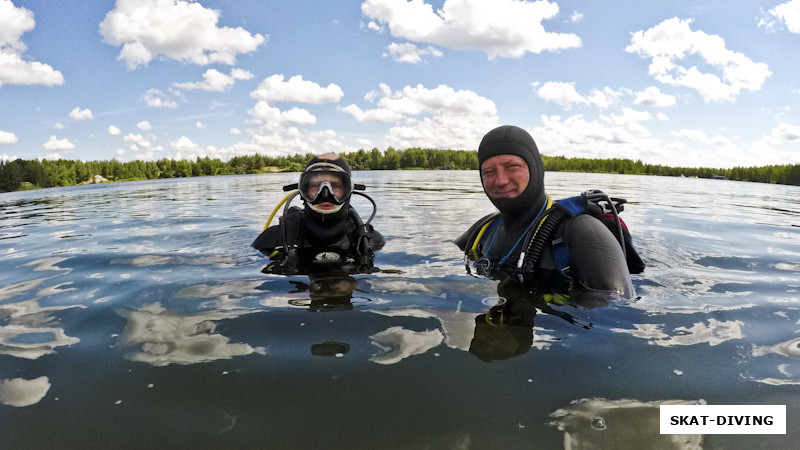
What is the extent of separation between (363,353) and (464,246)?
12.6ft

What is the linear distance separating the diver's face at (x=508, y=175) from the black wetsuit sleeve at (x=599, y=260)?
35.3 inches

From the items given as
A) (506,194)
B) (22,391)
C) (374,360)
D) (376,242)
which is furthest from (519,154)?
(22,391)

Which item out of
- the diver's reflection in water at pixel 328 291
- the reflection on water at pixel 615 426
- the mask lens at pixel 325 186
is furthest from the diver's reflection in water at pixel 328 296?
the reflection on water at pixel 615 426

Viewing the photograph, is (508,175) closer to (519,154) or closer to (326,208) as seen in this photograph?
(519,154)

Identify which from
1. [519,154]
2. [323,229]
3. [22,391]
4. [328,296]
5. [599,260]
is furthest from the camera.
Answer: [323,229]

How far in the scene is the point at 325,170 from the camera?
16.9ft

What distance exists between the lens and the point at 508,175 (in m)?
4.48

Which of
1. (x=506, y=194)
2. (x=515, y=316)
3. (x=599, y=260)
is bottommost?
(x=515, y=316)

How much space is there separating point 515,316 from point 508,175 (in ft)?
5.43

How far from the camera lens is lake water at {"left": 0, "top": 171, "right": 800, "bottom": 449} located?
6.42 ft

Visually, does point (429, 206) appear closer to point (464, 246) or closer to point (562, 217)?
point (464, 246)

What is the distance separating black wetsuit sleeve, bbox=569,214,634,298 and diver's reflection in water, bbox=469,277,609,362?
12cm

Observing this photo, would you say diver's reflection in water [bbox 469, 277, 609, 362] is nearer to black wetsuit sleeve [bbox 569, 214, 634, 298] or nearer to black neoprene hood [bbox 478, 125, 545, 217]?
black wetsuit sleeve [bbox 569, 214, 634, 298]

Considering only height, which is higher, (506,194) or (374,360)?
(506,194)
